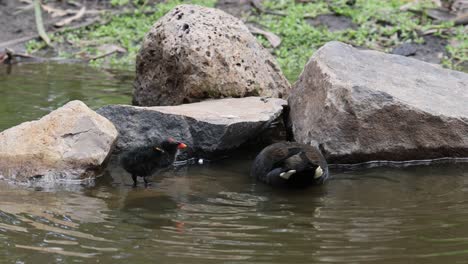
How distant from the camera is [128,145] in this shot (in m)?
8.96

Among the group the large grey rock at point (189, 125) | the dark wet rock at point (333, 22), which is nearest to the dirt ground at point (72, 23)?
the dark wet rock at point (333, 22)

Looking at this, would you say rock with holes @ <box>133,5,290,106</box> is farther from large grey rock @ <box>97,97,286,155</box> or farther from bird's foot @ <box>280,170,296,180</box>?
bird's foot @ <box>280,170,296,180</box>

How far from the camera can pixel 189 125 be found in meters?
8.80

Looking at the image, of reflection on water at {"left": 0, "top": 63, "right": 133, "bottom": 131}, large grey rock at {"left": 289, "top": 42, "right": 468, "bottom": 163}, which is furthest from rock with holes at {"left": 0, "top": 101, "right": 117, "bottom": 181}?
large grey rock at {"left": 289, "top": 42, "right": 468, "bottom": 163}

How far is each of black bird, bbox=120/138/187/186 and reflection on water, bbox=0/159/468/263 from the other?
6.6 inches

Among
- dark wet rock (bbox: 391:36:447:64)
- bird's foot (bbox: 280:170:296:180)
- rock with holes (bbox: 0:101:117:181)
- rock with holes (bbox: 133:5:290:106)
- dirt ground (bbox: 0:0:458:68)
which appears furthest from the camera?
dirt ground (bbox: 0:0:458:68)

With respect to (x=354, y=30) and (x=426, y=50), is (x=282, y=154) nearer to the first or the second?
(x=426, y=50)

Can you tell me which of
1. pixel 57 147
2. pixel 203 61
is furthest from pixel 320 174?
pixel 203 61

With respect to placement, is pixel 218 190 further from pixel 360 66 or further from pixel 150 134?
pixel 360 66

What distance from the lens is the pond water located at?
222 inches

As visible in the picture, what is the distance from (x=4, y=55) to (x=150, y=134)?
7.83 m

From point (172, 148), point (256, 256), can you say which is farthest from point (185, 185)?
point (256, 256)

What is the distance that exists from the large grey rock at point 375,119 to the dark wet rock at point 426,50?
227 inches

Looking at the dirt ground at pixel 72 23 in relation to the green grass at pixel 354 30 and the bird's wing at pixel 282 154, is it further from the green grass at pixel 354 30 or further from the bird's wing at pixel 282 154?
the bird's wing at pixel 282 154
